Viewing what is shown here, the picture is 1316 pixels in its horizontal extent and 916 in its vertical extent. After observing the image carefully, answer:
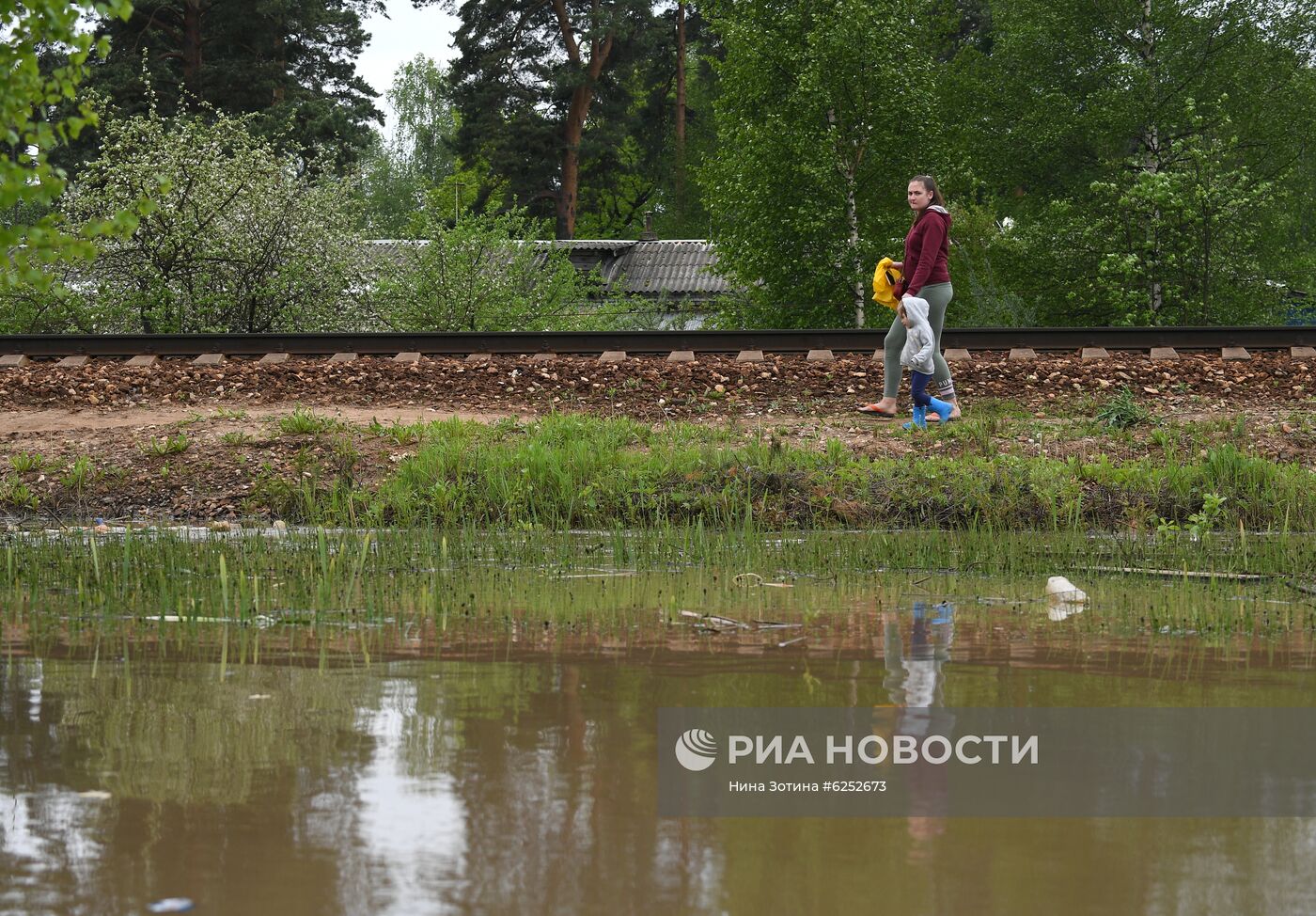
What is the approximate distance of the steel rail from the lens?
1374cm

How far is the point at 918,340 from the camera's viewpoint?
11.1 m

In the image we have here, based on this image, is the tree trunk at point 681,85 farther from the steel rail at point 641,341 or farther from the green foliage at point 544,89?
the steel rail at point 641,341

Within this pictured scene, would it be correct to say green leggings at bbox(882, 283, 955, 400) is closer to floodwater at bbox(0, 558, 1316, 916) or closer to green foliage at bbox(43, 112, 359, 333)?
floodwater at bbox(0, 558, 1316, 916)

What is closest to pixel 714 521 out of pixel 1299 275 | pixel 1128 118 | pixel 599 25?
pixel 1128 118

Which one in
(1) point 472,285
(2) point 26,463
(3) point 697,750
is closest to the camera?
(3) point 697,750

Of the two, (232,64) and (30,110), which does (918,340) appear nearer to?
(30,110)

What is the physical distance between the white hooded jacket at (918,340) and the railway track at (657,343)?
2413 mm

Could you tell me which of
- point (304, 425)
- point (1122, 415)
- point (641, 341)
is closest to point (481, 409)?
point (304, 425)

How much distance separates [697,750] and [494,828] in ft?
2.37

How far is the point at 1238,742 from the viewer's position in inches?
140

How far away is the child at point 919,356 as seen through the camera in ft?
36.3

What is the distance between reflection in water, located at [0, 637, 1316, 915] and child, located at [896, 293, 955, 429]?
701 centimetres

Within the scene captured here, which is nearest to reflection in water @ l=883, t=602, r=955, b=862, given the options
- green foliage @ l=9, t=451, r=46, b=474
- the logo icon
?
the logo icon

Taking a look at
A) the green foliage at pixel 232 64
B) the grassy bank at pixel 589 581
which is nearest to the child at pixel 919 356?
the grassy bank at pixel 589 581
